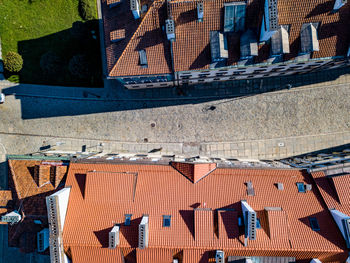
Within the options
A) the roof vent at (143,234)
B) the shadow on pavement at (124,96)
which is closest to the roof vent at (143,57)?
the shadow on pavement at (124,96)

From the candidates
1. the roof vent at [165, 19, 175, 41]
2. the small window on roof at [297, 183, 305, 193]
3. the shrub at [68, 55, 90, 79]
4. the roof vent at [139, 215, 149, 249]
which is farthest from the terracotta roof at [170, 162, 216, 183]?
the shrub at [68, 55, 90, 79]

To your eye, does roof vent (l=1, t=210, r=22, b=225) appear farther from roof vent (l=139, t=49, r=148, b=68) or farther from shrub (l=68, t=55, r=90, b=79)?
roof vent (l=139, t=49, r=148, b=68)

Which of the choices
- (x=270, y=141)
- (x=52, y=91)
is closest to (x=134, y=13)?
(x=52, y=91)

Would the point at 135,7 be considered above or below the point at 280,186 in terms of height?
above

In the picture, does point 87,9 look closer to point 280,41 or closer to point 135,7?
point 135,7

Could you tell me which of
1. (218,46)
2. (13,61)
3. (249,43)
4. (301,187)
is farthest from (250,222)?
(13,61)

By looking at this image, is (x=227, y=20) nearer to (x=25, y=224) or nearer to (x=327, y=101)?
(x=327, y=101)

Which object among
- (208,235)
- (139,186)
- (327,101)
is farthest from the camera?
(327,101)
